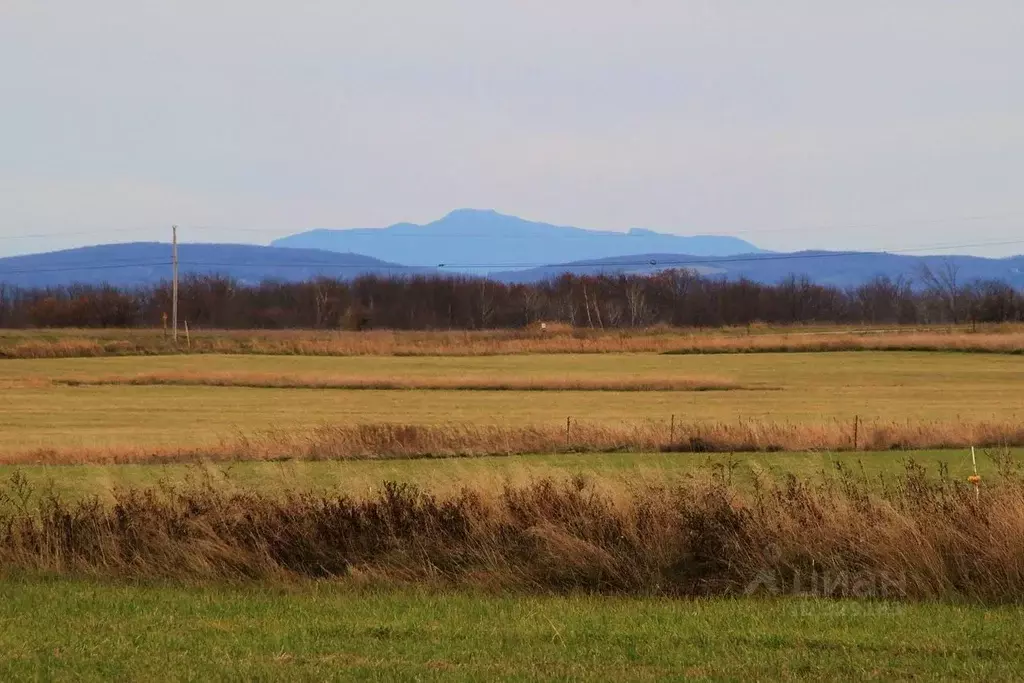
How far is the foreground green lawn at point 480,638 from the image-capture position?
7.28 metres

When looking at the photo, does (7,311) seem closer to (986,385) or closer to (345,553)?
(986,385)

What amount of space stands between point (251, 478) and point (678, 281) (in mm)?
163521

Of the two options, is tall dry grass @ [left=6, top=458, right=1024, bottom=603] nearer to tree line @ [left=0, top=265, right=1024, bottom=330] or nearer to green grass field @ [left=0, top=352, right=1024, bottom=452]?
green grass field @ [left=0, top=352, right=1024, bottom=452]

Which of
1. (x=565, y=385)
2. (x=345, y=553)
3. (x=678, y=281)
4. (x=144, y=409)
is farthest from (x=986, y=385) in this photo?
(x=678, y=281)

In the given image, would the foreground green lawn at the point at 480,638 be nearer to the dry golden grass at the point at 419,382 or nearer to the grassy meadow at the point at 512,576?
the grassy meadow at the point at 512,576

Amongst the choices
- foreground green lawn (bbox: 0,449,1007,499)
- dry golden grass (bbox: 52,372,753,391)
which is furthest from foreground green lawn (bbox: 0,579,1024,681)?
dry golden grass (bbox: 52,372,753,391)

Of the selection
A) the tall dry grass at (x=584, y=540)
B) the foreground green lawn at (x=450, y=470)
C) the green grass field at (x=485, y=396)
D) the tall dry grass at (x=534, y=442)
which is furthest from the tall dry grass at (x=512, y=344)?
the tall dry grass at (x=584, y=540)

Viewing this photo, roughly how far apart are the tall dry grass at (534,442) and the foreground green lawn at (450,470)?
1.13m

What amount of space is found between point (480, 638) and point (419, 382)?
51.3m

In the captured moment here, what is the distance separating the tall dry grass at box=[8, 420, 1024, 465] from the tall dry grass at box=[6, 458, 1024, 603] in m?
13.8

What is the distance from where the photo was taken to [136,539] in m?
11.9

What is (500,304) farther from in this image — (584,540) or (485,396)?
(584,540)

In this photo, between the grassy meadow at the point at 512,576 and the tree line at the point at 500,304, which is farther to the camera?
the tree line at the point at 500,304

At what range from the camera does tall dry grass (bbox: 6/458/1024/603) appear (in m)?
10.3
